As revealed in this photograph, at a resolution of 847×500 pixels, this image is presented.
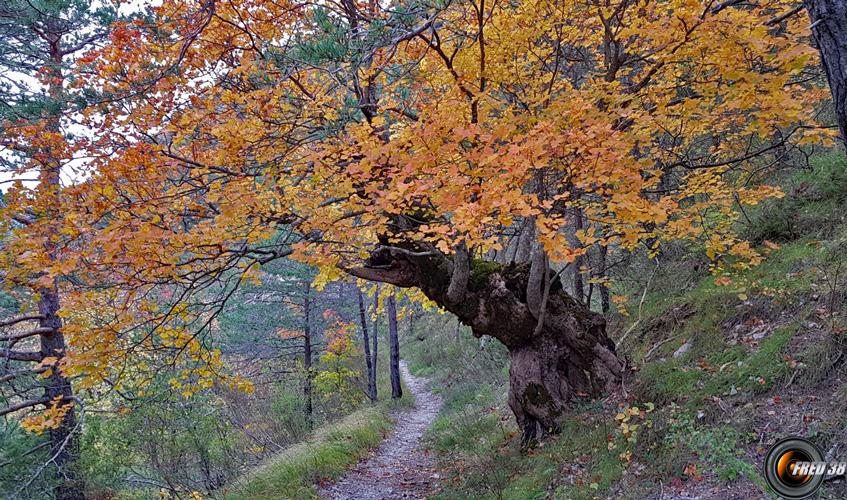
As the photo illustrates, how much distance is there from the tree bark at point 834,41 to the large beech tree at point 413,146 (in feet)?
3.23

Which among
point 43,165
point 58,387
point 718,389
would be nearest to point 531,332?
point 718,389

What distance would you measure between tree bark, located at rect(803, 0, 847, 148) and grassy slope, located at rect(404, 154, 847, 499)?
2488mm

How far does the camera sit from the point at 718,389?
4.43 m

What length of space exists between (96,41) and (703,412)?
404 inches

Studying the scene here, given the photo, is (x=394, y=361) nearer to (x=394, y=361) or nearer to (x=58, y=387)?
(x=394, y=361)

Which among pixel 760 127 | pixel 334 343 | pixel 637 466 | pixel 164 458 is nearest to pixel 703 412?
pixel 637 466

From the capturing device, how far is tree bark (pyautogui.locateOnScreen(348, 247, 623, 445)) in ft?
19.0

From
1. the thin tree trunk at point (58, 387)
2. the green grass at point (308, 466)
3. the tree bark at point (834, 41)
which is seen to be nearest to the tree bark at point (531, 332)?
the green grass at point (308, 466)

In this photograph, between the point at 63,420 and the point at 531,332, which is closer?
the point at 531,332

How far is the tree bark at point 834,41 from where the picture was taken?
2.07m

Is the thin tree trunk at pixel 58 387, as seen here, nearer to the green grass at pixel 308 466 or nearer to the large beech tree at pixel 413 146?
the large beech tree at pixel 413 146

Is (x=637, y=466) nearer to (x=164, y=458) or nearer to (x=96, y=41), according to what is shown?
(x=164, y=458)

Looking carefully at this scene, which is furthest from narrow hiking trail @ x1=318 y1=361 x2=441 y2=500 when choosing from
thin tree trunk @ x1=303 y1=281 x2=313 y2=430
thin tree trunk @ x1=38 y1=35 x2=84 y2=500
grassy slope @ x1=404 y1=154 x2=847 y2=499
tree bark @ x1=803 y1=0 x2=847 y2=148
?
tree bark @ x1=803 y1=0 x2=847 y2=148

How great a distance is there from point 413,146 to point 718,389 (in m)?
4.06
